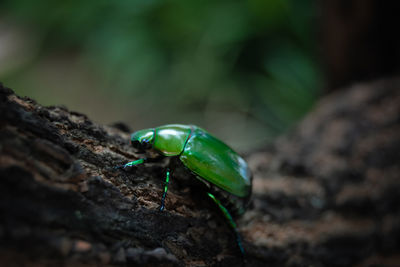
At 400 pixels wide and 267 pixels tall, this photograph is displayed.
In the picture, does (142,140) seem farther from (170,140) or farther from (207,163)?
(207,163)

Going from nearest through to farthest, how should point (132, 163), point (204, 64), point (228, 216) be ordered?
point (132, 163)
point (228, 216)
point (204, 64)

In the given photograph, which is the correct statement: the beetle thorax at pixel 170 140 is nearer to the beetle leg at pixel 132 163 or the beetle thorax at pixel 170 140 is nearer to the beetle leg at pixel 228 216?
the beetle leg at pixel 132 163

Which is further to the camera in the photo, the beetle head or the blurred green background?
the blurred green background

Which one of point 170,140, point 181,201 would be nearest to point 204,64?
point 170,140

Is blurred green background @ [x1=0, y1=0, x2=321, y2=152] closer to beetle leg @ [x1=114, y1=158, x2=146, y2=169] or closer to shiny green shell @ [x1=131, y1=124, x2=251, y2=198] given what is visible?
shiny green shell @ [x1=131, y1=124, x2=251, y2=198]

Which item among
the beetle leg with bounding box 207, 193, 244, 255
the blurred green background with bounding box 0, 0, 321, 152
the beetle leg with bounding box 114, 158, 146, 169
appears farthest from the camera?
the blurred green background with bounding box 0, 0, 321, 152

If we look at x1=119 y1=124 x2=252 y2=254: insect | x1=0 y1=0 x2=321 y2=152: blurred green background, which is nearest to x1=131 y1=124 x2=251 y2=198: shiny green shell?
x1=119 y1=124 x2=252 y2=254: insect

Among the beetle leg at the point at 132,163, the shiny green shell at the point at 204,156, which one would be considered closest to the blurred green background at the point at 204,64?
the shiny green shell at the point at 204,156

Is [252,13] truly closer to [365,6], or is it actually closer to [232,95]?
[232,95]
